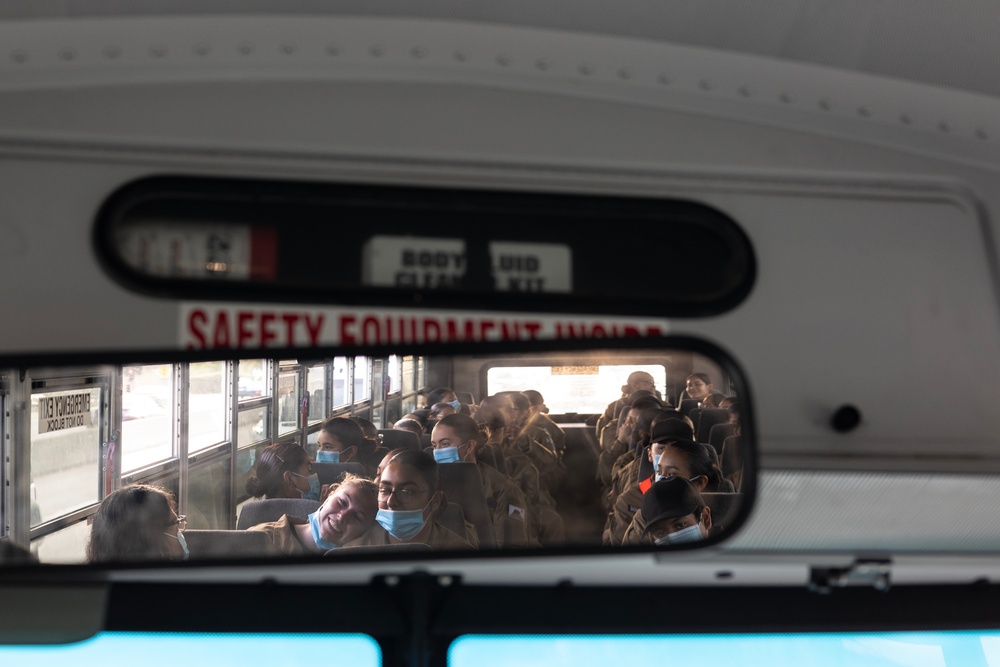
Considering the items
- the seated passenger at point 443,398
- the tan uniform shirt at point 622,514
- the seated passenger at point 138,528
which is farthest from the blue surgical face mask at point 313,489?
the tan uniform shirt at point 622,514

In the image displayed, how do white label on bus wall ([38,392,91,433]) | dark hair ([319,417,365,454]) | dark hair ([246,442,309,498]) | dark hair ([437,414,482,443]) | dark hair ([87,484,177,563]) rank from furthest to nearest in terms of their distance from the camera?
1. white label on bus wall ([38,392,91,433])
2. dark hair ([246,442,309,498])
3. dark hair ([87,484,177,563])
4. dark hair ([319,417,365,454])
5. dark hair ([437,414,482,443])

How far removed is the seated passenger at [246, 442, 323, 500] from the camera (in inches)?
91.5

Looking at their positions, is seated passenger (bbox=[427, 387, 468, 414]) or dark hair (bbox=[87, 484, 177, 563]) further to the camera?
dark hair (bbox=[87, 484, 177, 563])

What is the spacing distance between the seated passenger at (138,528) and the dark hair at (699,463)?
1.41 m

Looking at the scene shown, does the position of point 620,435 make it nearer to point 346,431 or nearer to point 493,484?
point 493,484

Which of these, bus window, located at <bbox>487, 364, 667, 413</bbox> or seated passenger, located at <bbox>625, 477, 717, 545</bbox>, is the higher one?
bus window, located at <bbox>487, 364, 667, 413</bbox>

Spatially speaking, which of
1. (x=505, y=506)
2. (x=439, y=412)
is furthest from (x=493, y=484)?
(x=439, y=412)

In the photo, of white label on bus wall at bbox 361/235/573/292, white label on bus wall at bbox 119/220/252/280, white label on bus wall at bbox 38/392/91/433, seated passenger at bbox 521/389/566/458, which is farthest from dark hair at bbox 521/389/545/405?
white label on bus wall at bbox 38/392/91/433

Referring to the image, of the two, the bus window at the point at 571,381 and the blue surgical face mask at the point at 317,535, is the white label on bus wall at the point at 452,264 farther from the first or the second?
the blue surgical face mask at the point at 317,535

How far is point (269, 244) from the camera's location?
1575 millimetres

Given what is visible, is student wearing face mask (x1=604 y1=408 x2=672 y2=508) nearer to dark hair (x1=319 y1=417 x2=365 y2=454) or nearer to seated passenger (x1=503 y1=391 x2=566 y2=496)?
seated passenger (x1=503 y1=391 x2=566 y2=496)

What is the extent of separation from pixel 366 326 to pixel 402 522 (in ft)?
2.27

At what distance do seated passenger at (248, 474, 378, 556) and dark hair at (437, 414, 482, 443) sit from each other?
31 centimetres

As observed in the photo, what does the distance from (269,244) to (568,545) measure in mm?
831
